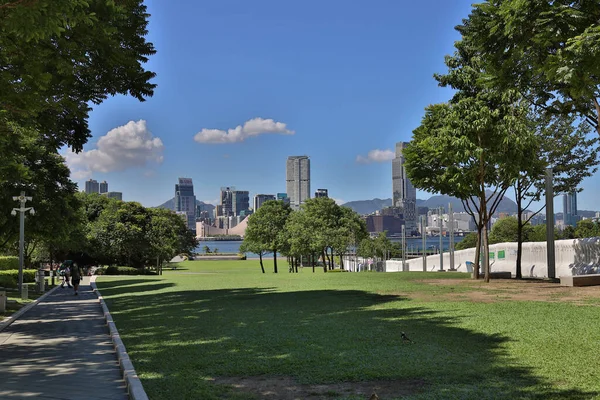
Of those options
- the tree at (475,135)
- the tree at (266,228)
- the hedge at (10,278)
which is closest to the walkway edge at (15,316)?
the hedge at (10,278)

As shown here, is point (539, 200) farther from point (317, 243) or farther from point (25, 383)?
point (317, 243)

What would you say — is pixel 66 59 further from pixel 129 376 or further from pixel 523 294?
pixel 523 294

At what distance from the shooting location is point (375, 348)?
388 inches

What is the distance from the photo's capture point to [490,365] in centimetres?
819

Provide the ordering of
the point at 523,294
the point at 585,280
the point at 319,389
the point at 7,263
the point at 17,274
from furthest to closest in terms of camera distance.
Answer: the point at 7,263, the point at 17,274, the point at 585,280, the point at 523,294, the point at 319,389

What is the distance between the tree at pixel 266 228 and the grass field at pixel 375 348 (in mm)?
54200

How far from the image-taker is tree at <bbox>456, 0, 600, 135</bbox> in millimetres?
8289

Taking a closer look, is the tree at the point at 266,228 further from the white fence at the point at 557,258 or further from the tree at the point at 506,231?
→ the white fence at the point at 557,258

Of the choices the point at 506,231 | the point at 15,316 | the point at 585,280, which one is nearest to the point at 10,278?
the point at 15,316

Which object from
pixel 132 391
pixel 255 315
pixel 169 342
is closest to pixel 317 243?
pixel 255 315

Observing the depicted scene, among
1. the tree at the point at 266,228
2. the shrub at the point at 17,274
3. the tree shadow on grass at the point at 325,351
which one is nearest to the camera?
the tree shadow on grass at the point at 325,351

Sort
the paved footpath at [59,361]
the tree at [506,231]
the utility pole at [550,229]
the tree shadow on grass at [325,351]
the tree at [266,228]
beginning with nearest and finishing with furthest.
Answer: the tree shadow on grass at [325,351] < the paved footpath at [59,361] < the utility pole at [550,229] < the tree at [266,228] < the tree at [506,231]

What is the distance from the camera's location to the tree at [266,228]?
72688 millimetres

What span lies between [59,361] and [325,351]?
5.11m
